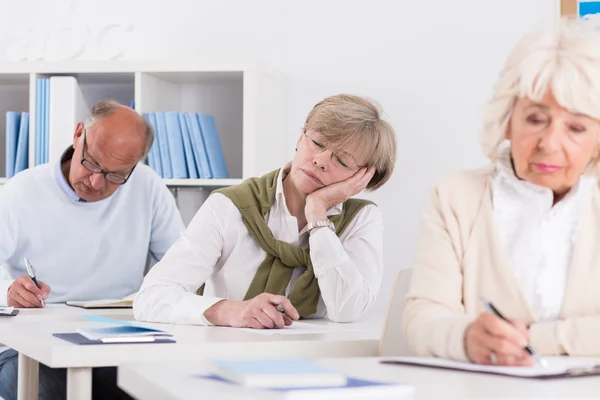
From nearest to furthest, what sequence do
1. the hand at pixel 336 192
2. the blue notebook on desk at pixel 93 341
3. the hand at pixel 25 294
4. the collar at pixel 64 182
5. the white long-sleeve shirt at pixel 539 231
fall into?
1. the white long-sleeve shirt at pixel 539 231
2. the blue notebook on desk at pixel 93 341
3. the hand at pixel 336 192
4. the hand at pixel 25 294
5. the collar at pixel 64 182

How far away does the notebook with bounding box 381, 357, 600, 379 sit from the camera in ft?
4.04

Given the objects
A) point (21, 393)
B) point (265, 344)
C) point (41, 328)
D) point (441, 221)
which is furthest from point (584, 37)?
point (21, 393)

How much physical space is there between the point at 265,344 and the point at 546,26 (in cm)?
77

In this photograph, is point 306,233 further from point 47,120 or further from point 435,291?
point 47,120

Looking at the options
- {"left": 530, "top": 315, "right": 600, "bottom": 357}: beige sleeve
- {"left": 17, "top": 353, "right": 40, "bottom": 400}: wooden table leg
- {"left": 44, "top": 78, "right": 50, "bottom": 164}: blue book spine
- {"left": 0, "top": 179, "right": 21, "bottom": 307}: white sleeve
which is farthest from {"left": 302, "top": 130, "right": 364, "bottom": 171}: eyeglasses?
{"left": 44, "top": 78, "right": 50, "bottom": 164}: blue book spine

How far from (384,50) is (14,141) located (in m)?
1.60

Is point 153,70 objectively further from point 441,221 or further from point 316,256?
point 441,221

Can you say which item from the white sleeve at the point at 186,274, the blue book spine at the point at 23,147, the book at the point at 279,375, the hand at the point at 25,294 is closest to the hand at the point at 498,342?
the book at the point at 279,375

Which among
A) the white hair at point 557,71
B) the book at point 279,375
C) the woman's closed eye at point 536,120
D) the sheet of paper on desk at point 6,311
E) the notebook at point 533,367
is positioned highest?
the white hair at point 557,71

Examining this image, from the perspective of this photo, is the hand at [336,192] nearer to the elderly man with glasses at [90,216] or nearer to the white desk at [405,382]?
the elderly man with glasses at [90,216]

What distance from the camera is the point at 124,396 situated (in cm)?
238

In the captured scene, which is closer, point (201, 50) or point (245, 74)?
point (245, 74)

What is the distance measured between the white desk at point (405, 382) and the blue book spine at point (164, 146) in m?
2.51

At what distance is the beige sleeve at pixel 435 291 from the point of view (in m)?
1.45
